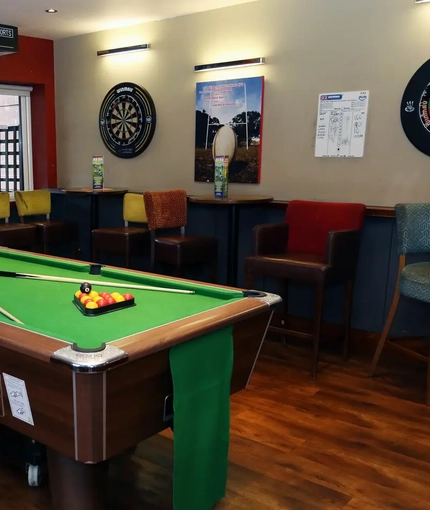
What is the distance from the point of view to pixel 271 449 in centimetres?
252

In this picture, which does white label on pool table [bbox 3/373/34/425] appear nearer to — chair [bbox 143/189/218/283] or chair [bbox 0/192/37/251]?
chair [bbox 143/189/218/283]

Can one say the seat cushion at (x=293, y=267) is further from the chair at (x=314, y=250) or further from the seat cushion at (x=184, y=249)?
the seat cushion at (x=184, y=249)

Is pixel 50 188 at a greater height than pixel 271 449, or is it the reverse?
pixel 50 188

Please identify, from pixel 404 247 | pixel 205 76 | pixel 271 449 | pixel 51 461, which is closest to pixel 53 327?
pixel 51 461

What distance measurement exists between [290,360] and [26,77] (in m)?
3.86

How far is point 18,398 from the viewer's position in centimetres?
155

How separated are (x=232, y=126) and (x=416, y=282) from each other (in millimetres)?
2090

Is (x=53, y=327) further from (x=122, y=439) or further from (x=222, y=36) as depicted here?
(x=222, y=36)

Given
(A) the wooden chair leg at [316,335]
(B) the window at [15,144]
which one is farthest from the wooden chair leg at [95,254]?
(A) the wooden chair leg at [316,335]

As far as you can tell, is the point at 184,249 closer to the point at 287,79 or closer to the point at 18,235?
the point at 287,79

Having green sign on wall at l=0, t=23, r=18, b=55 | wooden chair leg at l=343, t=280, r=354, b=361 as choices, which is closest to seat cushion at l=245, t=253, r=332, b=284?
wooden chair leg at l=343, t=280, r=354, b=361

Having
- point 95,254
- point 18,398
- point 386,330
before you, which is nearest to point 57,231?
point 95,254

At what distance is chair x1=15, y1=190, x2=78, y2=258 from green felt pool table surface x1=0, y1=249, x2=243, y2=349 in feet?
7.47

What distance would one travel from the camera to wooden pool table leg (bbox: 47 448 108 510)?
5.19ft
